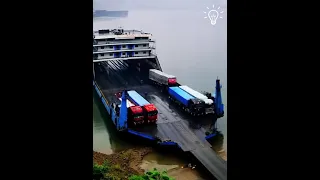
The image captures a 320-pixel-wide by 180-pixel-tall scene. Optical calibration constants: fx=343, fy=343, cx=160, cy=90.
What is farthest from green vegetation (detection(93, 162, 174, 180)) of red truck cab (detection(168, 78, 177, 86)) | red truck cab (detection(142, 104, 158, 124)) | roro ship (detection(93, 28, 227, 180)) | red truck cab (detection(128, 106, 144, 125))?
red truck cab (detection(168, 78, 177, 86))

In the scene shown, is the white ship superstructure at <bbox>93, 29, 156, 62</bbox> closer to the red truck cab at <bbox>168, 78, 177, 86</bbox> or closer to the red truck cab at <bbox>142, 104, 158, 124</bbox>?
the red truck cab at <bbox>168, 78, 177, 86</bbox>

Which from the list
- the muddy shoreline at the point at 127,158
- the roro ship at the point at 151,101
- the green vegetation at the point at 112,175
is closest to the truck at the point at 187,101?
the roro ship at the point at 151,101

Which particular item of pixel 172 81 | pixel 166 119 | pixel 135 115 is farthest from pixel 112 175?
pixel 172 81

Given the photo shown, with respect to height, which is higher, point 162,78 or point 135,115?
point 162,78

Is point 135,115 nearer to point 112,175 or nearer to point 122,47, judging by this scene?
point 112,175

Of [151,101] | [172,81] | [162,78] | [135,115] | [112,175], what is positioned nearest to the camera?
→ [112,175]

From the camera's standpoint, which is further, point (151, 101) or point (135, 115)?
point (151, 101)

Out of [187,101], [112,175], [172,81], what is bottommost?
[112,175]

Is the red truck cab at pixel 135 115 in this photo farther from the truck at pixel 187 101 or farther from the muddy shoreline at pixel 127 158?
the truck at pixel 187 101
